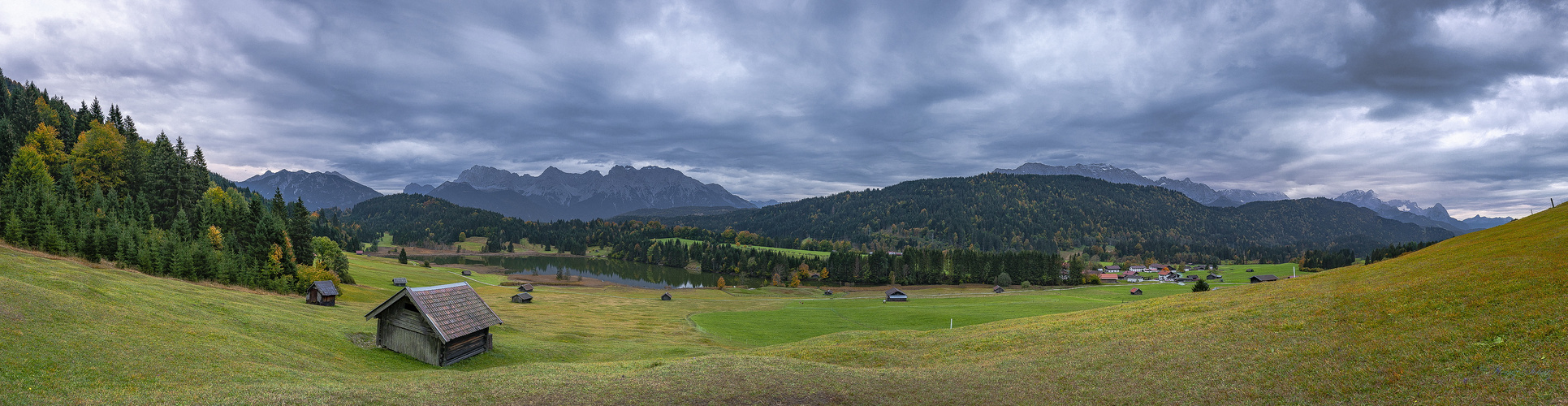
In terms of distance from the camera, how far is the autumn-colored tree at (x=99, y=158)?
73812mm

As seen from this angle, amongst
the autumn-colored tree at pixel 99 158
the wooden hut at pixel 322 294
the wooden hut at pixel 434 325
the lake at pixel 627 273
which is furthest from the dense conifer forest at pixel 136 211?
the lake at pixel 627 273

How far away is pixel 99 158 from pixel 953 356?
4704 inches

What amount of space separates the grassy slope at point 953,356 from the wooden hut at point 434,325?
1.11m

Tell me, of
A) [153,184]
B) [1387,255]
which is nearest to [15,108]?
[153,184]

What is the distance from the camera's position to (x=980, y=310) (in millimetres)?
63000

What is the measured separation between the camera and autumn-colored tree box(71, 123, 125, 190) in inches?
2906

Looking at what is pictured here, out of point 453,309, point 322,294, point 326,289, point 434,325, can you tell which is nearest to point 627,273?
point 326,289

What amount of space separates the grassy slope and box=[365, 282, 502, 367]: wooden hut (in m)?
1.11

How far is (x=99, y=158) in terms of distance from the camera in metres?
76.2

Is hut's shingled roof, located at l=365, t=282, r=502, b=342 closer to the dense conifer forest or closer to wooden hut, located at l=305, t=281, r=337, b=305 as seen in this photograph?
wooden hut, located at l=305, t=281, r=337, b=305

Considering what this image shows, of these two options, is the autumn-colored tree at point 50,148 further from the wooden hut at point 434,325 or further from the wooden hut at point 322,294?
the wooden hut at point 434,325

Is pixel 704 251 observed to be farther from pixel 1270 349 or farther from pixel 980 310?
pixel 1270 349

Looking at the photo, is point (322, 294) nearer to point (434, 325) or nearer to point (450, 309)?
point (450, 309)

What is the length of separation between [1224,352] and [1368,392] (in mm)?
6430
